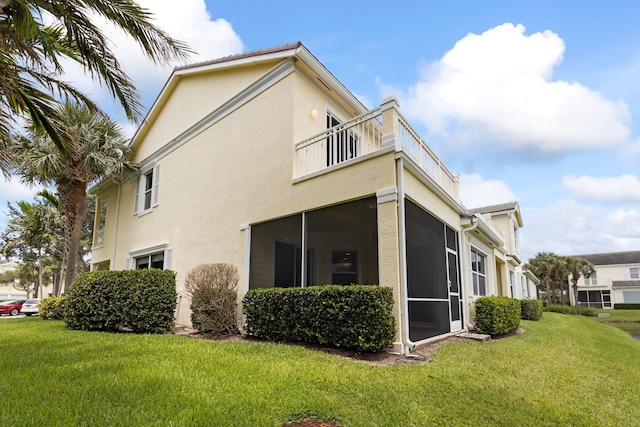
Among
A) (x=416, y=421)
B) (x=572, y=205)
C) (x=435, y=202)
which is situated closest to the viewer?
(x=416, y=421)

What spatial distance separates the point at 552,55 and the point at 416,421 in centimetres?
1109

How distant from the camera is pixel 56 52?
722cm

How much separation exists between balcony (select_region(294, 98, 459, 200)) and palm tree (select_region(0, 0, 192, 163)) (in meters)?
3.28

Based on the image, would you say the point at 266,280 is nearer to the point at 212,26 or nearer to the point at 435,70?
the point at 212,26

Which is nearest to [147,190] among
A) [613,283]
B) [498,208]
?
[498,208]

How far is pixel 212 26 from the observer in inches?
393

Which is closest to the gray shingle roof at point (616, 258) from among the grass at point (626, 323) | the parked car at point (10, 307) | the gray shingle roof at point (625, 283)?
the gray shingle roof at point (625, 283)

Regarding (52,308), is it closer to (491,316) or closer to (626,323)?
(491,316)

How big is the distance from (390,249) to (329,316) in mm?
1576

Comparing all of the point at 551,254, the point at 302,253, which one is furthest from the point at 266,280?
the point at 551,254

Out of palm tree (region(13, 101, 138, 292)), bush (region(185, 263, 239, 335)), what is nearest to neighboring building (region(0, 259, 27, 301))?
palm tree (region(13, 101, 138, 292))

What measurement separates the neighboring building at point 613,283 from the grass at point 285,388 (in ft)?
156

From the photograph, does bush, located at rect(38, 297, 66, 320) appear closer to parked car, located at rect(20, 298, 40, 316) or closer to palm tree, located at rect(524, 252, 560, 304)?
parked car, located at rect(20, 298, 40, 316)

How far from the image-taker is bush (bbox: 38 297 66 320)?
42.8ft
